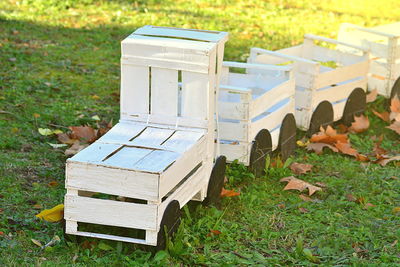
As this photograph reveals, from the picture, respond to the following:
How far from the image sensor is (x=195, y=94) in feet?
15.3

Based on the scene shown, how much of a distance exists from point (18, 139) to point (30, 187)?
0.90 metres

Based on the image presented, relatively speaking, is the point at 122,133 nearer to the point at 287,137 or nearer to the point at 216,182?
the point at 216,182

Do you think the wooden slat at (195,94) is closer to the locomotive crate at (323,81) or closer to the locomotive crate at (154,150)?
the locomotive crate at (154,150)

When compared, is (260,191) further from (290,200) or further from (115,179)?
(115,179)

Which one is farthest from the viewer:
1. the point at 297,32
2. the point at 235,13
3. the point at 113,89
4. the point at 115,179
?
the point at 235,13

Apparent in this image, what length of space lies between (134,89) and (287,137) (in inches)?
68.5

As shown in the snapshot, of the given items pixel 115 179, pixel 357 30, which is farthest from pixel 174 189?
pixel 357 30

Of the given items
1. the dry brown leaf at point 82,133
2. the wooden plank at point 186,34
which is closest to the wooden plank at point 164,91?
the wooden plank at point 186,34

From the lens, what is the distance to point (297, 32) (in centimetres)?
988

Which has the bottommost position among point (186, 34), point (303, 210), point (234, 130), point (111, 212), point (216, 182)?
point (303, 210)

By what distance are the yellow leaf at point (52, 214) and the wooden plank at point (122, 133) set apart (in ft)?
1.67

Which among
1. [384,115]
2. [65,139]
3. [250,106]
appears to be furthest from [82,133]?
[384,115]

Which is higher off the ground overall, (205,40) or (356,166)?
(205,40)

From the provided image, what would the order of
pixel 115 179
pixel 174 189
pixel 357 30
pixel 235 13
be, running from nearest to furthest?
pixel 115 179, pixel 174 189, pixel 357 30, pixel 235 13
